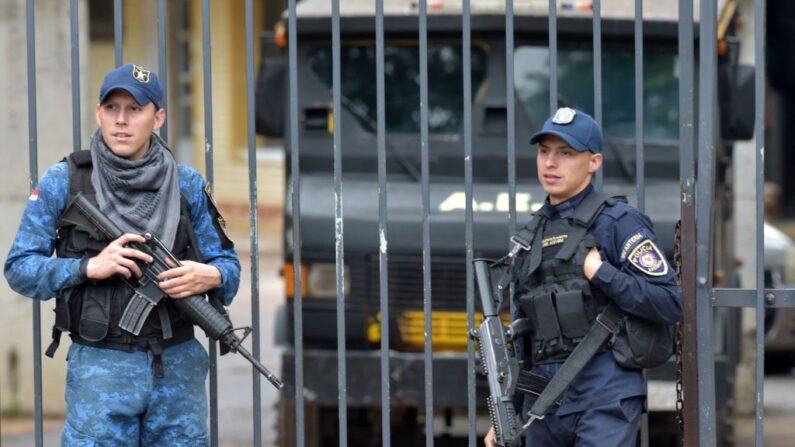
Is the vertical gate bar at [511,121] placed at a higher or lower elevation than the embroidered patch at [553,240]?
higher

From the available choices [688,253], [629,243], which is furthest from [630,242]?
[688,253]

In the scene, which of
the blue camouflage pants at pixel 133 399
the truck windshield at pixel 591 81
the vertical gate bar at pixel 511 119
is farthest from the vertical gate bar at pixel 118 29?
the truck windshield at pixel 591 81

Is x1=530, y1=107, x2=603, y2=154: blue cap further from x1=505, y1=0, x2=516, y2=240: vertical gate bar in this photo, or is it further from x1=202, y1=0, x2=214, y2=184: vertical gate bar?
x1=202, y1=0, x2=214, y2=184: vertical gate bar

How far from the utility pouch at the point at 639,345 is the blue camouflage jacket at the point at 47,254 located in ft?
3.80

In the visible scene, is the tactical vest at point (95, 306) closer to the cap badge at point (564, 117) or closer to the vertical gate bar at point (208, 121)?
the vertical gate bar at point (208, 121)

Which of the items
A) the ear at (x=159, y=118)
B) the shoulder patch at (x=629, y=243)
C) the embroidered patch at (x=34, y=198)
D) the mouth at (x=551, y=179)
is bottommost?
the shoulder patch at (x=629, y=243)

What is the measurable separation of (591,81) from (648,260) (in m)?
3.17

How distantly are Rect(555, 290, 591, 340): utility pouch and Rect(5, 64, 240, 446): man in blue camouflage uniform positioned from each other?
3.29 feet

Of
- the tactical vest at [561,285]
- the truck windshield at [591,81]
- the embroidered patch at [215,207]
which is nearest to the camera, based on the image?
the tactical vest at [561,285]

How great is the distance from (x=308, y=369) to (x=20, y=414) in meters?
3.01

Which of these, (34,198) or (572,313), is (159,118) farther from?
(572,313)

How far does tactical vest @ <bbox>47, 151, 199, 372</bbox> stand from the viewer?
13.2ft

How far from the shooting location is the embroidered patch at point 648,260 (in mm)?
3867

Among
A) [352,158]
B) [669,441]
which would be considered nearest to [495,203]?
[352,158]
